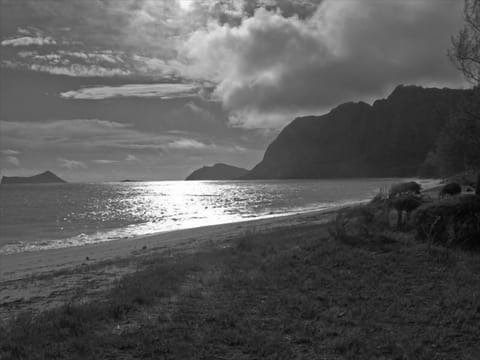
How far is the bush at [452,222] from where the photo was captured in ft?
38.1

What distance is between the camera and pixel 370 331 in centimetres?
637

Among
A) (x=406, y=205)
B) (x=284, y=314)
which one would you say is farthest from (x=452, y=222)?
(x=284, y=314)

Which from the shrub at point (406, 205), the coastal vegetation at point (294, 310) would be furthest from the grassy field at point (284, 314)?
the shrub at point (406, 205)

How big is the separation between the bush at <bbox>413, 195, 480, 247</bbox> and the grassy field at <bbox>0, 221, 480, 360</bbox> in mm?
761

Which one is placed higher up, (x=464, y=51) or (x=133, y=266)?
(x=464, y=51)

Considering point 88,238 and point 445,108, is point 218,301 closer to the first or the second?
point 445,108

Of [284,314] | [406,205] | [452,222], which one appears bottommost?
[284,314]

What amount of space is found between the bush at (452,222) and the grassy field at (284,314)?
76 centimetres

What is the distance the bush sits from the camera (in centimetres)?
1162

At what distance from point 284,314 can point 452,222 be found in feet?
24.0

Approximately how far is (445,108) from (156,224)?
1072 inches

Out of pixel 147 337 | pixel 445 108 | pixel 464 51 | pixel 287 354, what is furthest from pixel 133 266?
pixel 445 108

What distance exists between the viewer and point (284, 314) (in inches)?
285

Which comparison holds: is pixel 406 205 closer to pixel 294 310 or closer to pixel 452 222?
pixel 452 222
